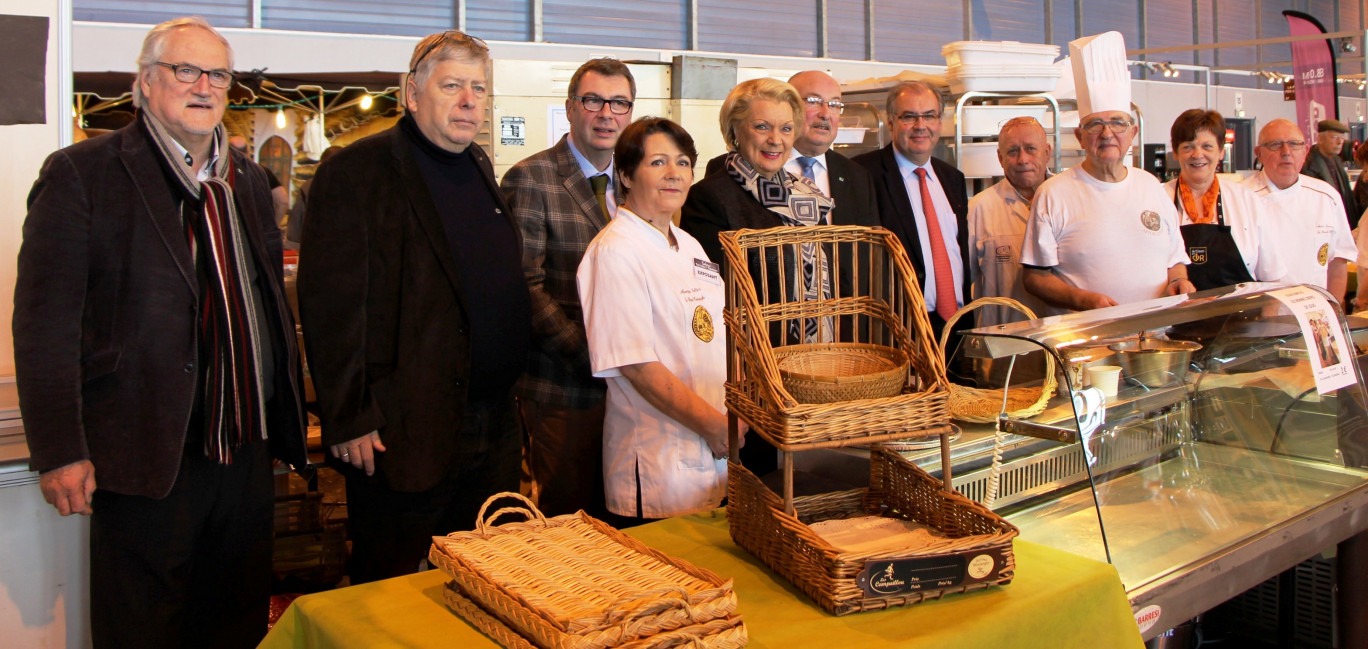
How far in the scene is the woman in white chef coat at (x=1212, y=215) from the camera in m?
3.54

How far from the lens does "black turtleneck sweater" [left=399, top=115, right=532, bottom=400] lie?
7.40 ft

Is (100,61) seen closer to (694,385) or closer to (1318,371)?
(694,385)

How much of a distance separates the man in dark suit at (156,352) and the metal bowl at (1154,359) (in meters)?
1.73

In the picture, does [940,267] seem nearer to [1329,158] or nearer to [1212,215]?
[1212,215]

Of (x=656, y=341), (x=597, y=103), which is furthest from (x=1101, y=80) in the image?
(x=656, y=341)

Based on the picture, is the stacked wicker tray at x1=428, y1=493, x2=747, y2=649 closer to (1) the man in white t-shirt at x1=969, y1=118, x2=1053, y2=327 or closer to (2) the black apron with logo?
(1) the man in white t-shirt at x1=969, y1=118, x2=1053, y2=327

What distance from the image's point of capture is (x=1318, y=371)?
230 cm

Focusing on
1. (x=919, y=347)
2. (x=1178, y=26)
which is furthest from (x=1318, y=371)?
(x=1178, y=26)

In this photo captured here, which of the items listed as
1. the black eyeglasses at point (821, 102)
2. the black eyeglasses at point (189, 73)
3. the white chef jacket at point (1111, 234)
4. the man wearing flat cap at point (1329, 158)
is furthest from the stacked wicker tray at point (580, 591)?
the man wearing flat cap at point (1329, 158)

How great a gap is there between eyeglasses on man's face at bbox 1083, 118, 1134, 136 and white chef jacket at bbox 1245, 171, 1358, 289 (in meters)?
1.13

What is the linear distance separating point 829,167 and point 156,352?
1.98 m

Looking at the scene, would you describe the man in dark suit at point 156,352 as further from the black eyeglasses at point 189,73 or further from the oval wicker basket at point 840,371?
the oval wicker basket at point 840,371

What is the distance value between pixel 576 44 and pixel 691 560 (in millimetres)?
6485

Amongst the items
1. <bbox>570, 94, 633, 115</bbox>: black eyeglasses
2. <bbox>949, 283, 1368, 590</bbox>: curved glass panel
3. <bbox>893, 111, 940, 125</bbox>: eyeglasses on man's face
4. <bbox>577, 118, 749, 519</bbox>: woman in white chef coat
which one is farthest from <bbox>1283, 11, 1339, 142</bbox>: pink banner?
<bbox>577, 118, 749, 519</bbox>: woman in white chef coat
